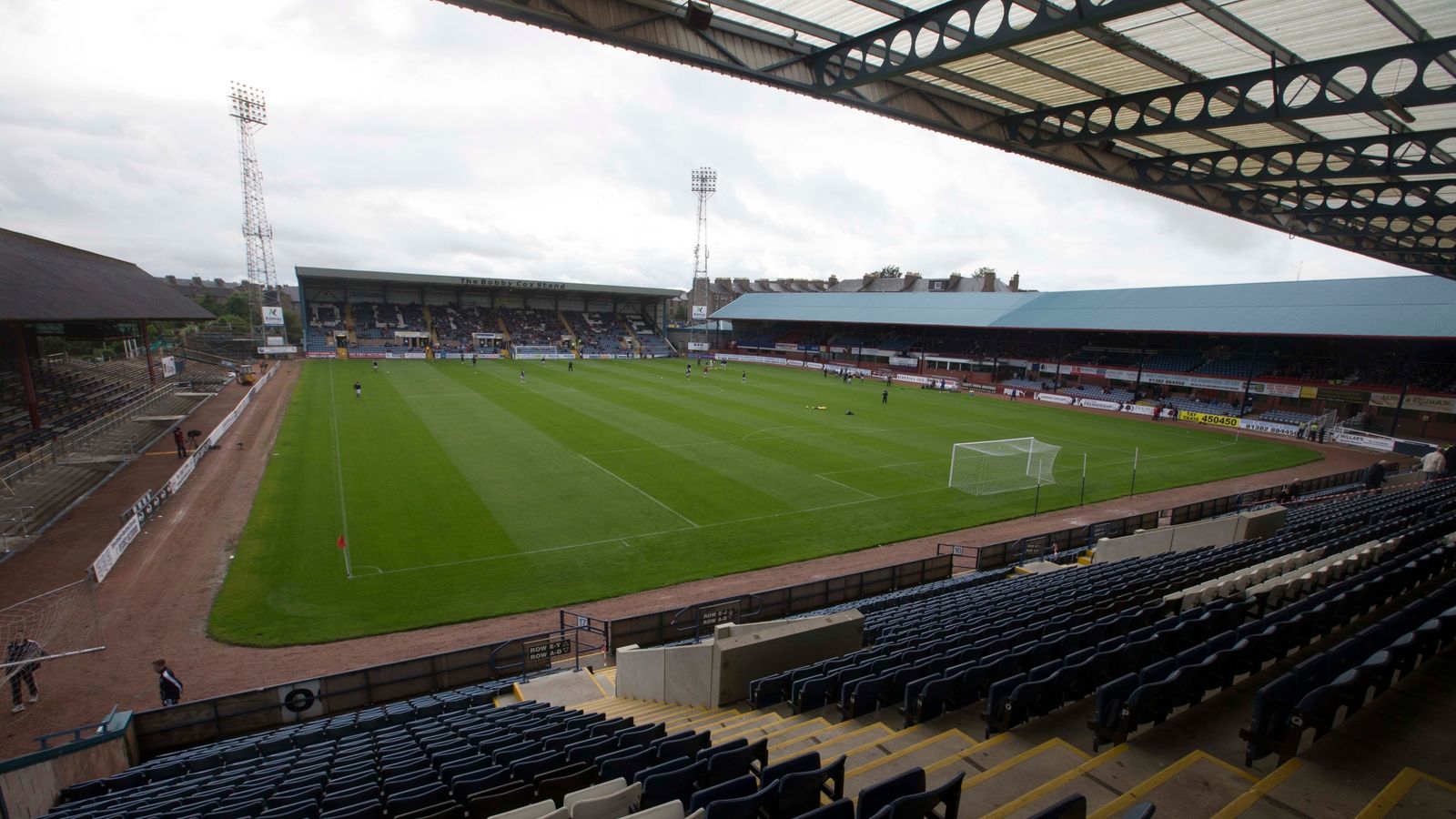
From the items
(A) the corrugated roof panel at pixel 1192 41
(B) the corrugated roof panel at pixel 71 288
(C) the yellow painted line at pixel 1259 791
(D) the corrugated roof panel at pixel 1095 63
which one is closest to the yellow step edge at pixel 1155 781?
(C) the yellow painted line at pixel 1259 791

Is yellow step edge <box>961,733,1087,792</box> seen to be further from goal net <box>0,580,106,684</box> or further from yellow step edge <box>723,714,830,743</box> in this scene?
goal net <box>0,580,106,684</box>

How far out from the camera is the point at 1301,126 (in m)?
10.8

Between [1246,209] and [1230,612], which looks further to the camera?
[1246,209]

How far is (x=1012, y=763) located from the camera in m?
4.99

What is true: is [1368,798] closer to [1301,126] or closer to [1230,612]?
[1230,612]

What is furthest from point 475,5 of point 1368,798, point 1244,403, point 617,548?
point 1244,403


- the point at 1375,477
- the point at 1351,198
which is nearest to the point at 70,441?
the point at 1351,198

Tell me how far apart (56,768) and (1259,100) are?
18.9 metres

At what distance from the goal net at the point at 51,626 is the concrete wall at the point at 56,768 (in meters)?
4.21

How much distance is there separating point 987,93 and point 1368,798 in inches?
367

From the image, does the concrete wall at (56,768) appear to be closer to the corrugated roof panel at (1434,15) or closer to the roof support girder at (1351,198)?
the corrugated roof panel at (1434,15)

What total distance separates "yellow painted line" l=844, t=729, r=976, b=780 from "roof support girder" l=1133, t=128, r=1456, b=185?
11.9m

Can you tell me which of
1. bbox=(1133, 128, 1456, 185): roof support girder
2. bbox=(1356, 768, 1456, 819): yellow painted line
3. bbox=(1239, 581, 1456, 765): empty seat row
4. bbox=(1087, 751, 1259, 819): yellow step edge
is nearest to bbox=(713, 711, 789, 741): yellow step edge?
bbox=(1087, 751, 1259, 819): yellow step edge

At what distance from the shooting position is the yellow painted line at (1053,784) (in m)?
4.19
